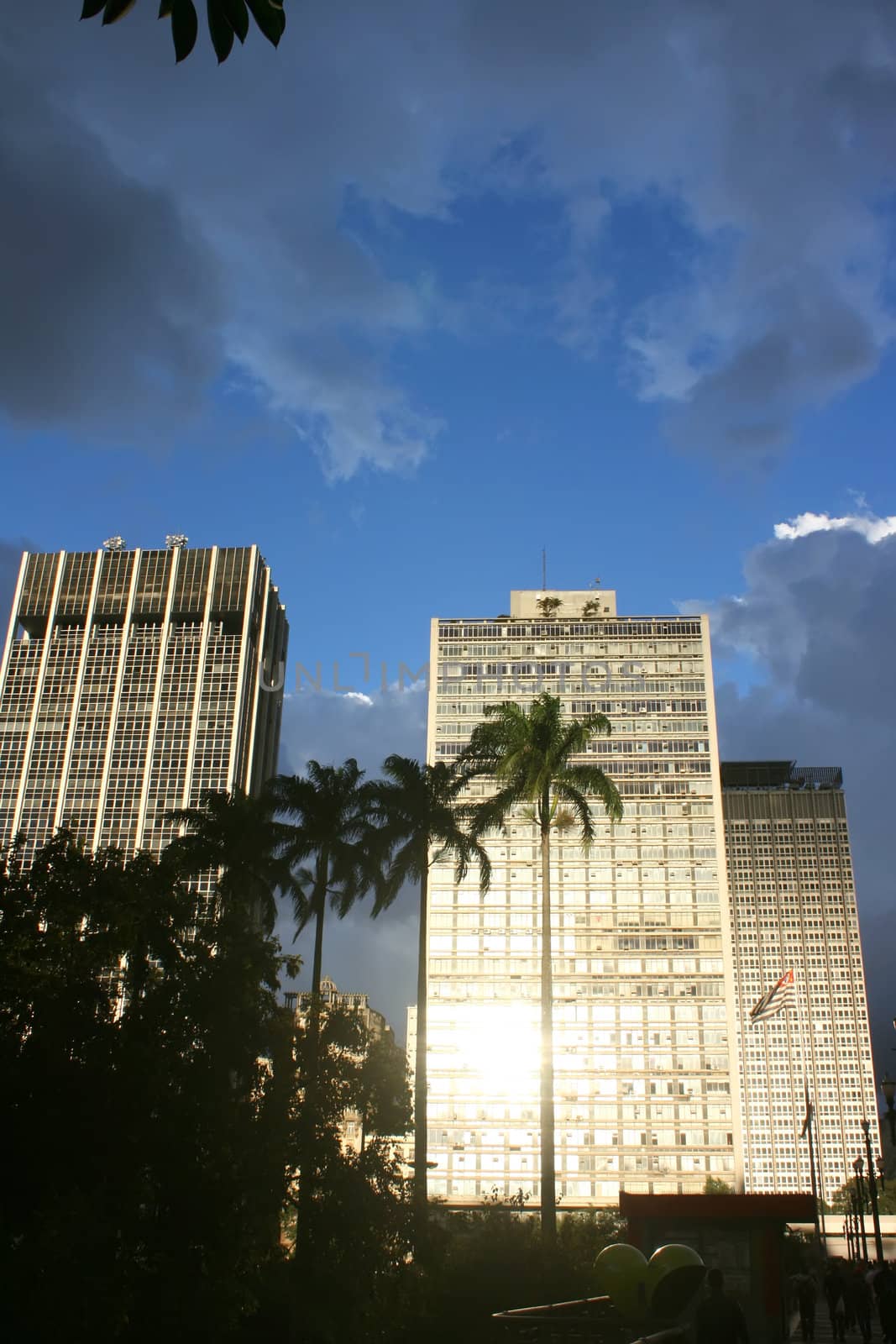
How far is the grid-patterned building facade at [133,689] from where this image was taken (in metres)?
129

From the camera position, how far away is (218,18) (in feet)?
18.9

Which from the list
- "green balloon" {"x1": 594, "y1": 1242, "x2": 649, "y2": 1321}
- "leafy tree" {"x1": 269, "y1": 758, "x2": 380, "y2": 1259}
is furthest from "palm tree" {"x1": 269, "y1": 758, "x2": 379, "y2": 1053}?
"green balloon" {"x1": 594, "y1": 1242, "x2": 649, "y2": 1321}

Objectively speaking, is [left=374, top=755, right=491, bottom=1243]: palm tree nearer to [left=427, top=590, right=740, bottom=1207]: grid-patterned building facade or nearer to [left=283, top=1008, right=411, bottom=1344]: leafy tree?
[left=283, top=1008, right=411, bottom=1344]: leafy tree

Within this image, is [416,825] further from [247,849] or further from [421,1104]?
[421,1104]

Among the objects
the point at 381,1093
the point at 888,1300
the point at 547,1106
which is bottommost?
the point at 888,1300

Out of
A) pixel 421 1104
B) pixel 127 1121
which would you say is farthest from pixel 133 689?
pixel 127 1121

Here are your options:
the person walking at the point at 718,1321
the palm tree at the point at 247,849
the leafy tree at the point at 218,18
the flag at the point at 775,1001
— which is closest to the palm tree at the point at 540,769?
the palm tree at the point at 247,849

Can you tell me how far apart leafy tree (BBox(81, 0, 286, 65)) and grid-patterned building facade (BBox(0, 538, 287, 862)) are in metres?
121

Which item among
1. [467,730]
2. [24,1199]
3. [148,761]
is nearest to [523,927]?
[467,730]

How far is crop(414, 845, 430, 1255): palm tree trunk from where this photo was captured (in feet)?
114

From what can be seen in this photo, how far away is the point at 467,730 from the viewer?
122 metres

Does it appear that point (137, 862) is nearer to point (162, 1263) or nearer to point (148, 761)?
point (162, 1263)

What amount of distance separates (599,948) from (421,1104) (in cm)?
6922

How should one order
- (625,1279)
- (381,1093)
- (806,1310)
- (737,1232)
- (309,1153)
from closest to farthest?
(625,1279)
(309,1153)
(737,1232)
(806,1310)
(381,1093)
